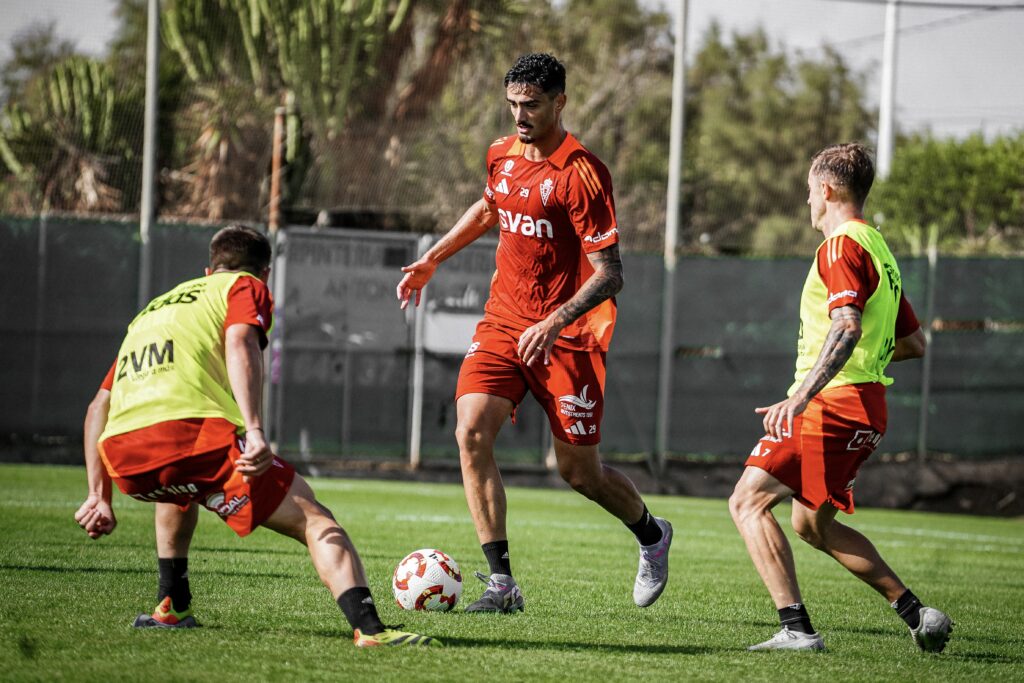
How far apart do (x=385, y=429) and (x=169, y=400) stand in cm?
1084

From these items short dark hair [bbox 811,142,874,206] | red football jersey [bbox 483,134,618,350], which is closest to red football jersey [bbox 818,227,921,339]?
short dark hair [bbox 811,142,874,206]

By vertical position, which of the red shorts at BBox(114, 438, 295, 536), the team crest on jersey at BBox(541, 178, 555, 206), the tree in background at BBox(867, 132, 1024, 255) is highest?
the tree in background at BBox(867, 132, 1024, 255)

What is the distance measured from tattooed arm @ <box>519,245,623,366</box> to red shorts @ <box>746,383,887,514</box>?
1.07 meters

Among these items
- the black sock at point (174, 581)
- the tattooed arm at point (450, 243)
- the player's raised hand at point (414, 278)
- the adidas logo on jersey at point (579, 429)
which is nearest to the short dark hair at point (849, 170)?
the adidas logo on jersey at point (579, 429)

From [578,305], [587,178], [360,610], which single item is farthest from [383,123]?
[360,610]

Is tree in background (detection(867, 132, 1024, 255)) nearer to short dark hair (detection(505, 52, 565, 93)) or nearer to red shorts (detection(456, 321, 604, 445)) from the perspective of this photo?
red shorts (detection(456, 321, 604, 445))

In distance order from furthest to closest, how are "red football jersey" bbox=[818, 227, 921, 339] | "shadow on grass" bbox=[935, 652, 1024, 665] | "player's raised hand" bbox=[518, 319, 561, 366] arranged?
"player's raised hand" bbox=[518, 319, 561, 366] → "shadow on grass" bbox=[935, 652, 1024, 665] → "red football jersey" bbox=[818, 227, 921, 339]

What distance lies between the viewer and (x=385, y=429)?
1559 centimetres

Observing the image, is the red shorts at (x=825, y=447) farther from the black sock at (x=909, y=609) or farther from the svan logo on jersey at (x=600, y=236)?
the svan logo on jersey at (x=600, y=236)

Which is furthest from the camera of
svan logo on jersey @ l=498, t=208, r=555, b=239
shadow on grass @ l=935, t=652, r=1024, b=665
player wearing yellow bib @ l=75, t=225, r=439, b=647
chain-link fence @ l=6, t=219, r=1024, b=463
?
chain-link fence @ l=6, t=219, r=1024, b=463

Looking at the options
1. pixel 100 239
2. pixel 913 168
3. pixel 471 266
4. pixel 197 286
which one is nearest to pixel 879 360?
pixel 197 286

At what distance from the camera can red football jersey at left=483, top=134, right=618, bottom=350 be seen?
625 cm

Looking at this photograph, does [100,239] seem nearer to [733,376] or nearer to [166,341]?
[733,376]

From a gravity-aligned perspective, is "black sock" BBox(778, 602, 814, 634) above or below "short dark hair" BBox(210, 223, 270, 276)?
below
